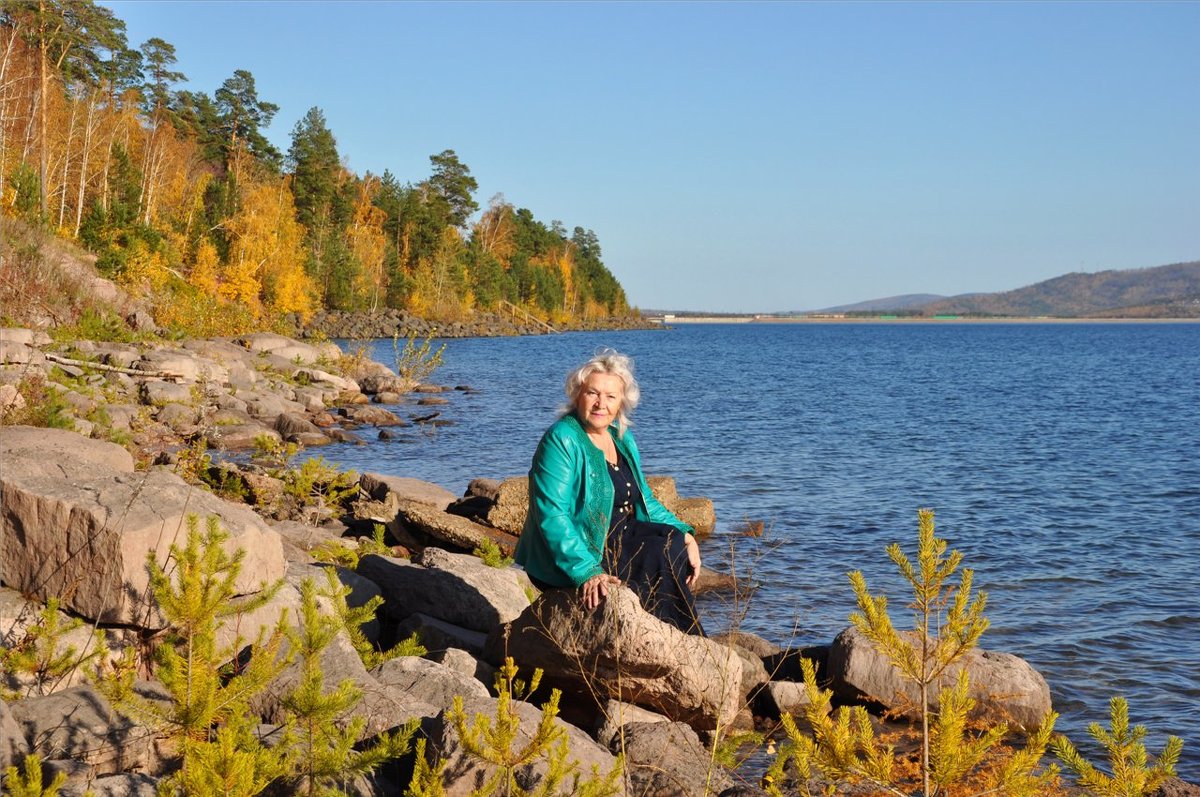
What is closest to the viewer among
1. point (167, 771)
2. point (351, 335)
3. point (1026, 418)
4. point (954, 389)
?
point (167, 771)

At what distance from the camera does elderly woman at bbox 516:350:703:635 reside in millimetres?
5668

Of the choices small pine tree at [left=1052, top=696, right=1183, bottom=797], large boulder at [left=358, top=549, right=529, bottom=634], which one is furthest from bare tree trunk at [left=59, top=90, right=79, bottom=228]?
small pine tree at [left=1052, top=696, right=1183, bottom=797]

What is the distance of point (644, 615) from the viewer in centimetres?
559

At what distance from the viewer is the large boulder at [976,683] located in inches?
294

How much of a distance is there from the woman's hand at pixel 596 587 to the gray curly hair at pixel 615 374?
2.97 feet

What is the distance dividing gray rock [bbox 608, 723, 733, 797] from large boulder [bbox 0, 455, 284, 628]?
2.35m

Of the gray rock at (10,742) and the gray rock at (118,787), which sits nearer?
the gray rock at (118,787)

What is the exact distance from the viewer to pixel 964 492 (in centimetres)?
1827

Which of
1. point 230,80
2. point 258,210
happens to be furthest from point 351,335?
point 230,80

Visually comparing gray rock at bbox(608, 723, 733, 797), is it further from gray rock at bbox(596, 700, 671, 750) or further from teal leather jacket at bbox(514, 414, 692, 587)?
teal leather jacket at bbox(514, 414, 692, 587)

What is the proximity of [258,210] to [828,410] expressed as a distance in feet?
127

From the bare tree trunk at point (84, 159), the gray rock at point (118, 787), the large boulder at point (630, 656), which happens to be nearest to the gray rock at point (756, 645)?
the large boulder at point (630, 656)

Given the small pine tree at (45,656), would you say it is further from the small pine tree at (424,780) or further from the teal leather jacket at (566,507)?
the teal leather jacket at (566,507)

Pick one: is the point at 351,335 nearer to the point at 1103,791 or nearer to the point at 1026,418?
the point at 1026,418
